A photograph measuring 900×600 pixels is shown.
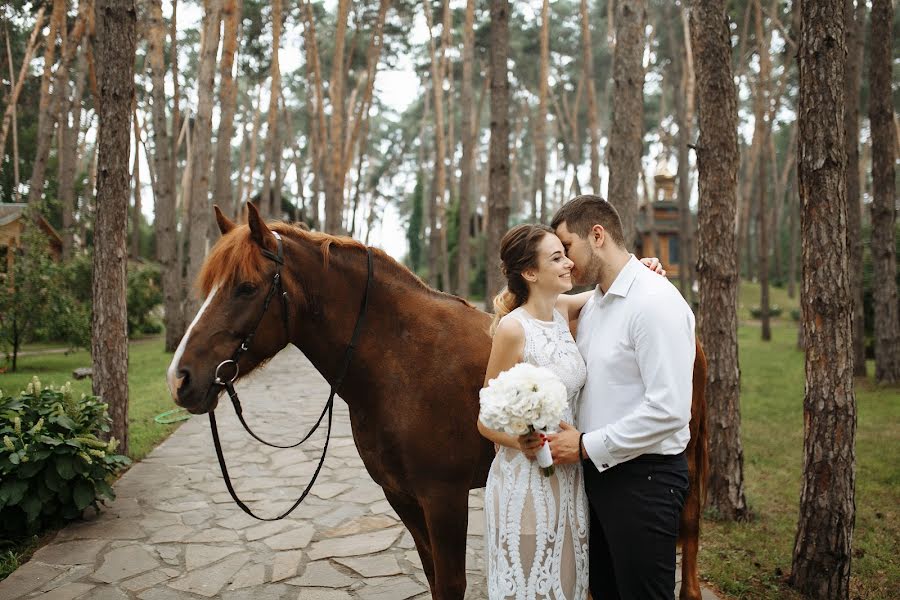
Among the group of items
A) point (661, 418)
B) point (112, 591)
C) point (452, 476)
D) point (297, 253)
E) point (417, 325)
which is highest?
point (297, 253)

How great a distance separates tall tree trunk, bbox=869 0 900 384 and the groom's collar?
9435mm

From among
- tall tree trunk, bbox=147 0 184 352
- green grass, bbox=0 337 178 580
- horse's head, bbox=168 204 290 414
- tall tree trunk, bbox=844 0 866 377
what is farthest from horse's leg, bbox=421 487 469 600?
tall tree trunk, bbox=147 0 184 352

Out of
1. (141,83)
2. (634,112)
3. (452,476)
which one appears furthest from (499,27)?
(141,83)

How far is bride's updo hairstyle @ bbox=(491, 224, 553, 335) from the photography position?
7.92 ft

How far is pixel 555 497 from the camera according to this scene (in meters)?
2.30

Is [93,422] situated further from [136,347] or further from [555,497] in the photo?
[136,347]

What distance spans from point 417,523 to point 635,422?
1373mm

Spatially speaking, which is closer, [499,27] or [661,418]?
[661,418]

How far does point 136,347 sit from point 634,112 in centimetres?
1530

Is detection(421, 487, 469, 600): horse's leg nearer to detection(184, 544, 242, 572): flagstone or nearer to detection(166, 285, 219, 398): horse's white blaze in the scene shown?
detection(166, 285, 219, 398): horse's white blaze

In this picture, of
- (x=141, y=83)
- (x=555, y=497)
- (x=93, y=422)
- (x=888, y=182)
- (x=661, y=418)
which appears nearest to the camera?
(x=661, y=418)

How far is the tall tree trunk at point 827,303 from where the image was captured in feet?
11.6

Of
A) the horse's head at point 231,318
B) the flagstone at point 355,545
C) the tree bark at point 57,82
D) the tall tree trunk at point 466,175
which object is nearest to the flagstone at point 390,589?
the flagstone at point 355,545

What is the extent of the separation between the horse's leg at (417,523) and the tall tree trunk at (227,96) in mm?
12518
